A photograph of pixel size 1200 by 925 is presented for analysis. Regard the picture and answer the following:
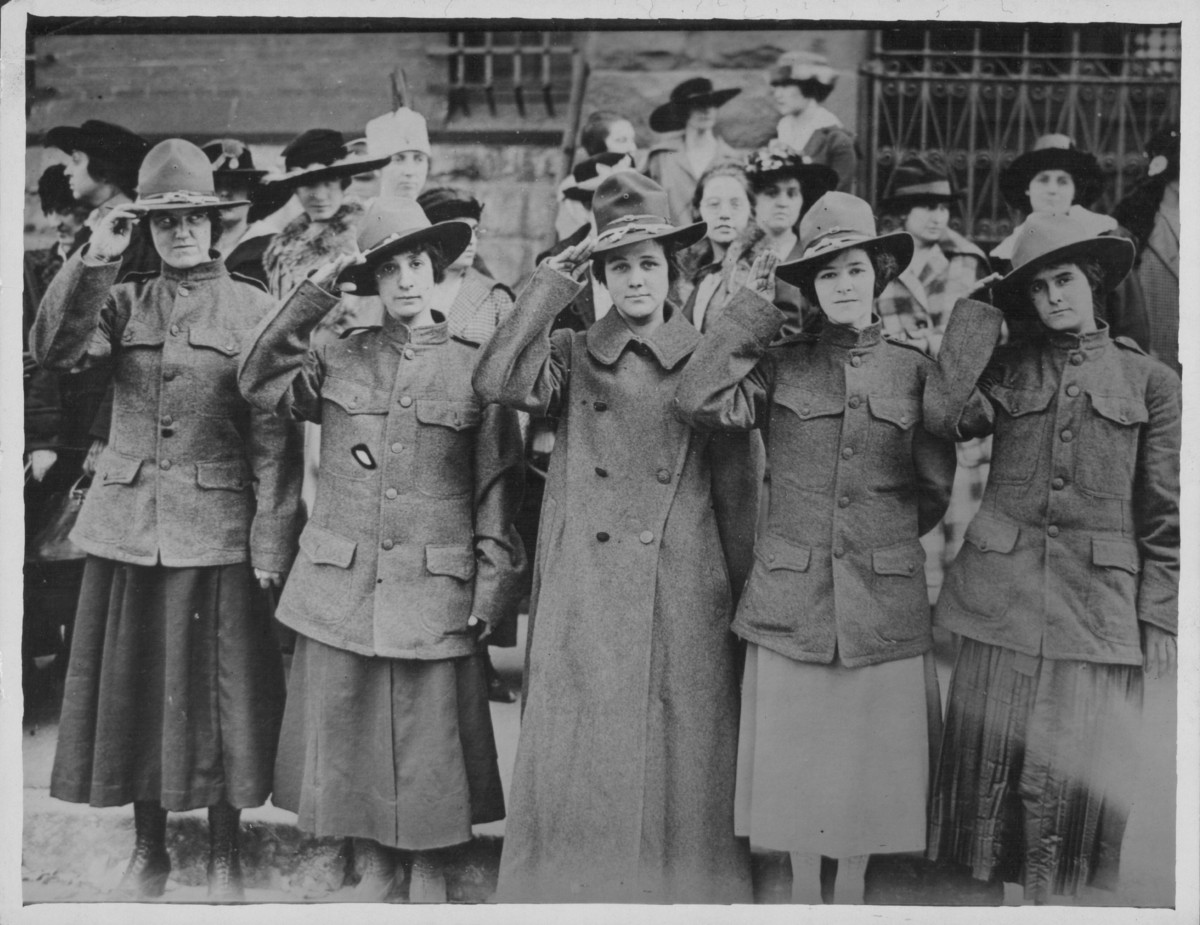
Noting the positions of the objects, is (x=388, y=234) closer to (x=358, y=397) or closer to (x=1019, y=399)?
(x=358, y=397)

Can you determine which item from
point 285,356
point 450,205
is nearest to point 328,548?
point 285,356

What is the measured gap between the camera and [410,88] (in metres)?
4.61

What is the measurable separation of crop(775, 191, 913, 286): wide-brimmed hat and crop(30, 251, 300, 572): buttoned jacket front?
1983 millimetres

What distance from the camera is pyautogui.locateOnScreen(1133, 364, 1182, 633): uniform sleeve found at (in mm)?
3965

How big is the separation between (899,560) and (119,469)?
285 centimetres

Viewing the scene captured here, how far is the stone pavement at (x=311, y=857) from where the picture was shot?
169 inches

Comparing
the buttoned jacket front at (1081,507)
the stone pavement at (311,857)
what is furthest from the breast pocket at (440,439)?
the buttoned jacket front at (1081,507)

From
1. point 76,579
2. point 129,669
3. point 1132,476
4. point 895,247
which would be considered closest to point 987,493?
point 1132,476

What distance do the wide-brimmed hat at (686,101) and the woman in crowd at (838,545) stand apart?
0.88 metres

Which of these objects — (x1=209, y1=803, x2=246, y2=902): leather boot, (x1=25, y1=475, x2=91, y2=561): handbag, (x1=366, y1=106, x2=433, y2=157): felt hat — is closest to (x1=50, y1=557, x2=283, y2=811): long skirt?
(x1=209, y1=803, x2=246, y2=902): leather boot

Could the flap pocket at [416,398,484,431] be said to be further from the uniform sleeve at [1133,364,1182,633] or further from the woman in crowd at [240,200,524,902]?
the uniform sleeve at [1133,364,1182,633]

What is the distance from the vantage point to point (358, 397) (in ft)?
13.4

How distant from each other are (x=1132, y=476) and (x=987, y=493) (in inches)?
18.9

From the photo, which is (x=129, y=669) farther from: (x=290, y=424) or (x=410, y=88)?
(x=410, y=88)
